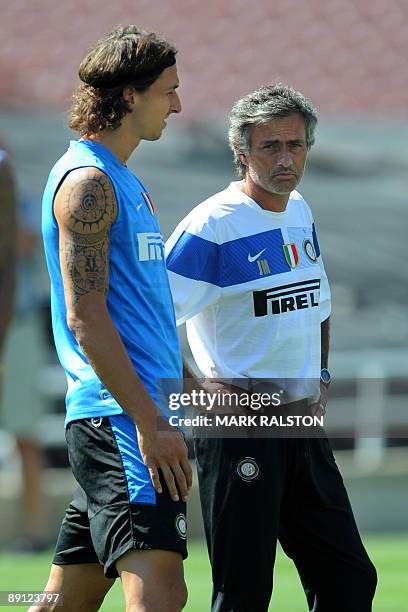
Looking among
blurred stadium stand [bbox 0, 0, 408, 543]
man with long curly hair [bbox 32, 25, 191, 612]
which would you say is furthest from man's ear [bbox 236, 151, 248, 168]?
blurred stadium stand [bbox 0, 0, 408, 543]

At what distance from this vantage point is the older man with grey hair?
4078 mm

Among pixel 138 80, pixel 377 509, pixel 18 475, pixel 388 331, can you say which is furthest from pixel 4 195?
pixel 388 331

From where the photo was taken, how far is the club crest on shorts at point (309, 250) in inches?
172

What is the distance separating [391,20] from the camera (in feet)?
51.6

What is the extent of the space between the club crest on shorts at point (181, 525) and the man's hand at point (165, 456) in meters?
0.06

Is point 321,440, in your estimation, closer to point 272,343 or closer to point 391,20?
point 272,343

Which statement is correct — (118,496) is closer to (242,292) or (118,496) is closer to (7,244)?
(242,292)

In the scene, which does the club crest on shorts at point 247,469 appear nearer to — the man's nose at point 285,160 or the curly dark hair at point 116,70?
the man's nose at point 285,160

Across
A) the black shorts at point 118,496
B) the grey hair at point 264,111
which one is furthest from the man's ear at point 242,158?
the black shorts at point 118,496

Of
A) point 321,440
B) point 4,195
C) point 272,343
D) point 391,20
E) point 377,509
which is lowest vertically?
point 377,509

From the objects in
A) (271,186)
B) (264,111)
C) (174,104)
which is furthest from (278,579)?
(174,104)

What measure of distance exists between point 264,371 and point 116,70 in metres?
1.09

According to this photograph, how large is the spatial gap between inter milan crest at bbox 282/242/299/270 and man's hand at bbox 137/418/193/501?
3.06 feet

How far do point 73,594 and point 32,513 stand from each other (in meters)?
4.51
